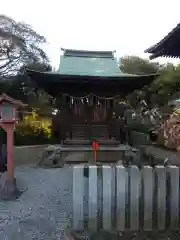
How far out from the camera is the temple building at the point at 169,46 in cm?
505

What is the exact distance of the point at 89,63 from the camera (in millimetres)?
15047

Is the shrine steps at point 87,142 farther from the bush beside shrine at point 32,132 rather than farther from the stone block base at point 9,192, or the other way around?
the stone block base at point 9,192

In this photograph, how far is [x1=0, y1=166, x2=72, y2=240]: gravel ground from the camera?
4906 mm

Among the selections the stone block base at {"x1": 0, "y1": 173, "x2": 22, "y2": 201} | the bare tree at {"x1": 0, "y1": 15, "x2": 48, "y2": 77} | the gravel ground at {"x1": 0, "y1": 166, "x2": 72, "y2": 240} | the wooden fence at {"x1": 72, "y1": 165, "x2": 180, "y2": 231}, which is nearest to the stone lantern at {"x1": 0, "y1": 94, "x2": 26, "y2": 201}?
the stone block base at {"x1": 0, "y1": 173, "x2": 22, "y2": 201}

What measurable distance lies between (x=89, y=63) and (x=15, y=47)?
281 inches

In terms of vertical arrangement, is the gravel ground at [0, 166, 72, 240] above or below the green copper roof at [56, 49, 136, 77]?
below

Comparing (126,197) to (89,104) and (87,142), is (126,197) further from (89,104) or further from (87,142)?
(89,104)

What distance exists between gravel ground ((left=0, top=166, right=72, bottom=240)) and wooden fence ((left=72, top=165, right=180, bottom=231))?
0.60m

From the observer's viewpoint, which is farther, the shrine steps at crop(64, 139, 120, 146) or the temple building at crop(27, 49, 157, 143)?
the temple building at crop(27, 49, 157, 143)

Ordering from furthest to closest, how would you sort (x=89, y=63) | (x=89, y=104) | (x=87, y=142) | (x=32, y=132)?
1. (x=89, y=63)
2. (x=32, y=132)
3. (x=89, y=104)
4. (x=87, y=142)

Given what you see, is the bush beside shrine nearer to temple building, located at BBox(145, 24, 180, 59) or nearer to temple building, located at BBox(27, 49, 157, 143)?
temple building, located at BBox(27, 49, 157, 143)

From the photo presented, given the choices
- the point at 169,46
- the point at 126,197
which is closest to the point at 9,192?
the point at 126,197

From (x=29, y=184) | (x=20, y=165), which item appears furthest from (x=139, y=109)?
(x=29, y=184)

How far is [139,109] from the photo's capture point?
917 inches
